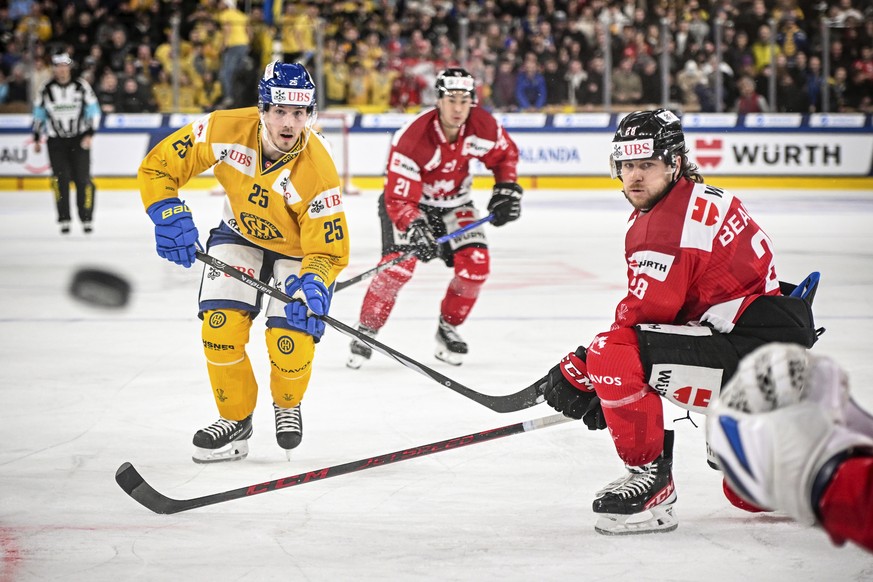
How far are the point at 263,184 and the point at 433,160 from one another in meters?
1.72

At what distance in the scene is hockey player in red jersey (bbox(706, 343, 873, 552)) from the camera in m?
1.42

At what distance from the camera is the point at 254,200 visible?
11.6 feet

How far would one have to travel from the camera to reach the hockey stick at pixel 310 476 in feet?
9.43

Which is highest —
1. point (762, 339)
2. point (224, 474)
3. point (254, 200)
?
point (254, 200)

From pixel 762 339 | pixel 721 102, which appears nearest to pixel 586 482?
pixel 762 339

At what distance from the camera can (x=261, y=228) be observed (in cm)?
360

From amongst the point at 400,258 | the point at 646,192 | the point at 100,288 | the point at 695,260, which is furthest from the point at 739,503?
the point at 100,288

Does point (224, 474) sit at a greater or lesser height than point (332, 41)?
lesser

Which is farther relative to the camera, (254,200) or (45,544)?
(254,200)

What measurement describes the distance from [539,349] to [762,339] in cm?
241

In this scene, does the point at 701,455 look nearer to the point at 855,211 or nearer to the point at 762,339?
the point at 762,339

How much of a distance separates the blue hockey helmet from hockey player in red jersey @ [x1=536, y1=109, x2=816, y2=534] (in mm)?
1053

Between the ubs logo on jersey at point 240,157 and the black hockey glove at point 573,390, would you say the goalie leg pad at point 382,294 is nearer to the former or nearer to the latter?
the ubs logo on jersey at point 240,157

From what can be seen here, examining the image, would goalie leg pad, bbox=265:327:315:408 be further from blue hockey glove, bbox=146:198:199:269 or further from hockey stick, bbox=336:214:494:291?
hockey stick, bbox=336:214:494:291
